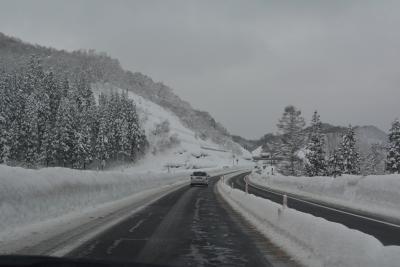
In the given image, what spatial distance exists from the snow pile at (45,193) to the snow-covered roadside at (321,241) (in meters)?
6.44

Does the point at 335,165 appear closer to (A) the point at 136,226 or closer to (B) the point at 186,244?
(A) the point at 136,226

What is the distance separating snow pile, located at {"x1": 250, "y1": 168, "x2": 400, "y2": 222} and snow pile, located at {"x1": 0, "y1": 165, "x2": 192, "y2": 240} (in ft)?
39.5

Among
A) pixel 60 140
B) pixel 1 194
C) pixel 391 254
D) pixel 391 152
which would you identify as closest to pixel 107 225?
pixel 1 194

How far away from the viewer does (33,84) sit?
375 feet

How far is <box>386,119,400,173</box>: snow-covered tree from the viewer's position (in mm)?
60125

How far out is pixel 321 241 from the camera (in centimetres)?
885

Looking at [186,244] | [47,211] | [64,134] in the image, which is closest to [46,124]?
[64,134]

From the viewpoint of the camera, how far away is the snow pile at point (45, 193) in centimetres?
1340

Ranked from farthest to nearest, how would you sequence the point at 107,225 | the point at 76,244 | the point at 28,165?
1. the point at 28,165
2. the point at 107,225
3. the point at 76,244

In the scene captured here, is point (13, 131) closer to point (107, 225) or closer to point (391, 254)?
point (107, 225)

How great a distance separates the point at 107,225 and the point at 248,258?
674 cm

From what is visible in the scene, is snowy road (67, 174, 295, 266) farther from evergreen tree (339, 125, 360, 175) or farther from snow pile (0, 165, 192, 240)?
evergreen tree (339, 125, 360, 175)

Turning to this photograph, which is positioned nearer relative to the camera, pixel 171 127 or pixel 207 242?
pixel 207 242

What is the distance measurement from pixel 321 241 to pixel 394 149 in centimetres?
5594
